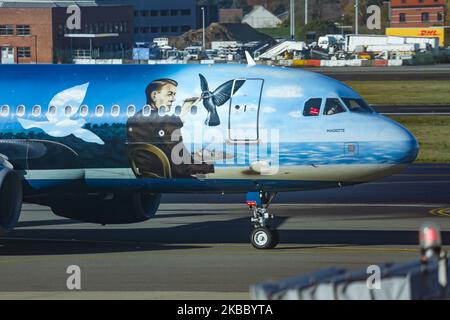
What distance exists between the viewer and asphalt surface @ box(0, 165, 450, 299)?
75.2 feet

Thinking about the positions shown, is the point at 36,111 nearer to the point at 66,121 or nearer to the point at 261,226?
the point at 66,121

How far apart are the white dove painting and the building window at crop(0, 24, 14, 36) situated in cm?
8633

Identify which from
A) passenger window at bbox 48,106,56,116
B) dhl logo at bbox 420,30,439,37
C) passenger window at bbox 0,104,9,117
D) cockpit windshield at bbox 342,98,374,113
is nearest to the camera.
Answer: cockpit windshield at bbox 342,98,374,113

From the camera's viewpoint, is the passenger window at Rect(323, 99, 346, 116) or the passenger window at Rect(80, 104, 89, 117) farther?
the passenger window at Rect(80, 104, 89, 117)

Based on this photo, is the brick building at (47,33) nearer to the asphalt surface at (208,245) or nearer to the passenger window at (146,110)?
the asphalt surface at (208,245)

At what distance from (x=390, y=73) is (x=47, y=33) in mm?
34116

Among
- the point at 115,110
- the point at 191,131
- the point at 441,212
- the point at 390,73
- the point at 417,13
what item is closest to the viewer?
the point at 191,131

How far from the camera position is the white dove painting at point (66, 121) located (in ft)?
90.1

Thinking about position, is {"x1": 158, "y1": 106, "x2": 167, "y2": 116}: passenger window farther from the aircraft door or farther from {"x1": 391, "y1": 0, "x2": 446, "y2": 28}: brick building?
{"x1": 391, "y1": 0, "x2": 446, "y2": 28}: brick building

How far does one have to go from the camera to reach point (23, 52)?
114625 millimetres

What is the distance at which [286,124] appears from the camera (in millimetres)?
26516

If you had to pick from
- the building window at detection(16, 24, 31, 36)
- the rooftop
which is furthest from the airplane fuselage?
the rooftop

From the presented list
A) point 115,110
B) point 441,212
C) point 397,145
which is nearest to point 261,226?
point 397,145

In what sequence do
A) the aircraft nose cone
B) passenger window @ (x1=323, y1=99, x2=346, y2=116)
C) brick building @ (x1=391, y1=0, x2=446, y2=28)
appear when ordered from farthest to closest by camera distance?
brick building @ (x1=391, y1=0, x2=446, y2=28)
passenger window @ (x1=323, y1=99, x2=346, y2=116)
the aircraft nose cone
